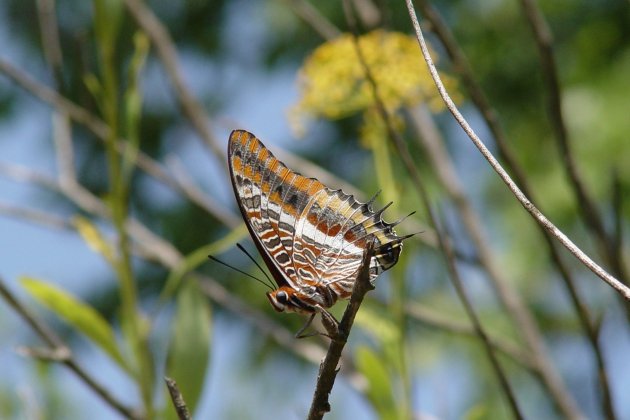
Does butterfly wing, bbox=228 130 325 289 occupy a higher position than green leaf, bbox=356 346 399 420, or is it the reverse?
butterfly wing, bbox=228 130 325 289

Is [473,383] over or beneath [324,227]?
over

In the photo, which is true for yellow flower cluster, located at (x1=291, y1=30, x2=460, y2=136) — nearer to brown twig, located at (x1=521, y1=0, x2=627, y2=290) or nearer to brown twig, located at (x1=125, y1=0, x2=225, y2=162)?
brown twig, located at (x1=521, y1=0, x2=627, y2=290)

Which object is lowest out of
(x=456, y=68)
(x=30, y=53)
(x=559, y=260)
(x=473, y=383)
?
(x=559, y=260)

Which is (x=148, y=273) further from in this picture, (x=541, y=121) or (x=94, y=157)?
(x=541, y=121)

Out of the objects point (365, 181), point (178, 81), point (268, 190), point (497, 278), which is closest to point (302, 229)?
point (268, 190)

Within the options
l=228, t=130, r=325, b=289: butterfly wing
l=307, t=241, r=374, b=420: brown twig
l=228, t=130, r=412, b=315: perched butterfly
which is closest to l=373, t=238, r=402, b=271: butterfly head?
l=228, t=130, r=412, b=315: perched butterfly

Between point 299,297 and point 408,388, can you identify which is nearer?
point 299,297

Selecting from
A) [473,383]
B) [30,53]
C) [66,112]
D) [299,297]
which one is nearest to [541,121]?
[473,383]

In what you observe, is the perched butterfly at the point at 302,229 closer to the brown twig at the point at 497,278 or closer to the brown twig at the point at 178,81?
the brown twig at the point at 497,278
